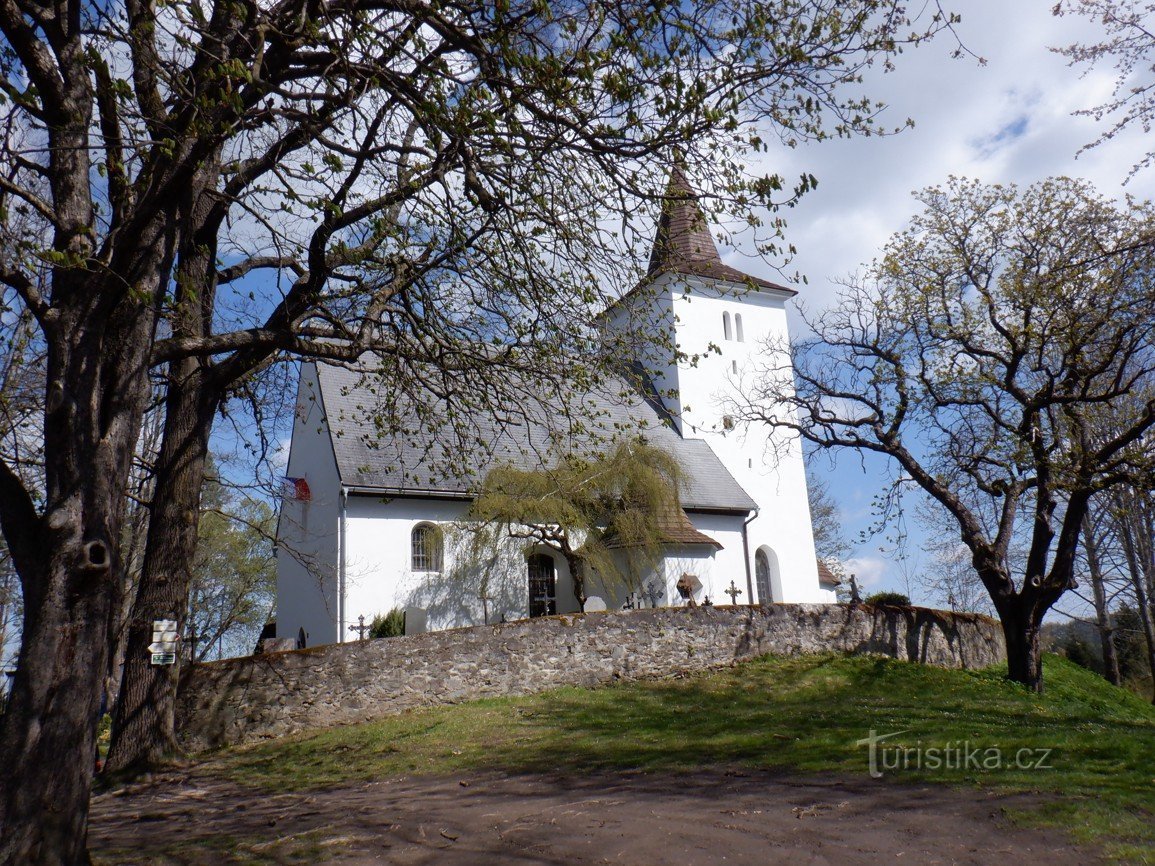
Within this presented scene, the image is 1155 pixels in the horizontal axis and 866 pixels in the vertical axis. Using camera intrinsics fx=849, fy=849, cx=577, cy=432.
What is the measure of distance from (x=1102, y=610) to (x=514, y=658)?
84.0ft

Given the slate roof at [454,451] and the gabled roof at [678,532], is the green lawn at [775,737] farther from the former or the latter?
the gabled roof at [678,532]

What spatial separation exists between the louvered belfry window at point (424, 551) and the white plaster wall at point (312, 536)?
1.99 metres

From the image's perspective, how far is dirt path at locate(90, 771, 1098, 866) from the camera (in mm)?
6137

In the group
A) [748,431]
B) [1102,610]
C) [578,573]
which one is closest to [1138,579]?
[1102,610]

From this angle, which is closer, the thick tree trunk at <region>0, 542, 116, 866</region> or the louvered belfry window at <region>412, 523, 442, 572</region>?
the thick tree trunk at <region>0, 542, 116, 866</region>

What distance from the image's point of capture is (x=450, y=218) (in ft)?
27.2

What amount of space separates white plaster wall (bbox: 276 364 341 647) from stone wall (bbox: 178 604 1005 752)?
22.3 ft

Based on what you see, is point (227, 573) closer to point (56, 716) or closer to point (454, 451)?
point (454, 451)

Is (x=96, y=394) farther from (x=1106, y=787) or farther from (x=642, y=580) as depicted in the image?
(x=642, y=580)

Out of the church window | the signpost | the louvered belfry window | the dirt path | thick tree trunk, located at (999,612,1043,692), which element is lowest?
the dirt path

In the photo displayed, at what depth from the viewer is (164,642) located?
10.3 m

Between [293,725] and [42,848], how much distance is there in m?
7.92

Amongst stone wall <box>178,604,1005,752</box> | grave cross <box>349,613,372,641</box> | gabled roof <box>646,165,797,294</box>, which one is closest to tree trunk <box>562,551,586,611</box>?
stone wall <box>178,604,1005,752</box>

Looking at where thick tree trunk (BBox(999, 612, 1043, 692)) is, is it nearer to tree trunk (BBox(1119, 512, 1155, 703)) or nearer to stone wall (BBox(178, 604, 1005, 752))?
stone wall (BBox(178, 604, 1005, 752))
